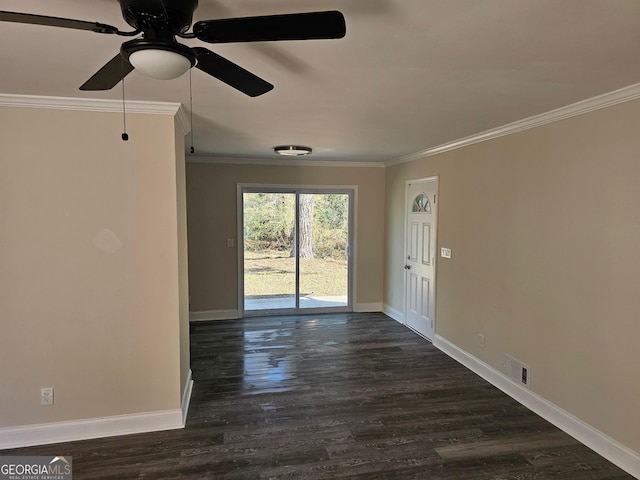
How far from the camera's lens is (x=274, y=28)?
1.20 m

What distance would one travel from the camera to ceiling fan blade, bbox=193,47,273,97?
4.58 ft

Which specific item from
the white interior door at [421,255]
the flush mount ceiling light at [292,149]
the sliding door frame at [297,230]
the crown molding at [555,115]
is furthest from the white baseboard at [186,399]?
the crown molding at [555,115]

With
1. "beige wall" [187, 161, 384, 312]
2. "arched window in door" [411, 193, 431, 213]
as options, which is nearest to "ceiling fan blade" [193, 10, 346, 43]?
"arched window in door" [411, 193, 431, 213]

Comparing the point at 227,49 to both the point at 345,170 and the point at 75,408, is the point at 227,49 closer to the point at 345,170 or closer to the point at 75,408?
A: the point at 75,408

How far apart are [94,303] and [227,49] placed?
2.00 m

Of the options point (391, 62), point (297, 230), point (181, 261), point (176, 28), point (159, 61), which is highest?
point (391, 62)

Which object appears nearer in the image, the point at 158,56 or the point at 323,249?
the point at 158,56

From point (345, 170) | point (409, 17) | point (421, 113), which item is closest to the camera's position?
point (409, 17)

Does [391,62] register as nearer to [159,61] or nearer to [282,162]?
[159,61]

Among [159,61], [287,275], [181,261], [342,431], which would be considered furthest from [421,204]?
[159,61]

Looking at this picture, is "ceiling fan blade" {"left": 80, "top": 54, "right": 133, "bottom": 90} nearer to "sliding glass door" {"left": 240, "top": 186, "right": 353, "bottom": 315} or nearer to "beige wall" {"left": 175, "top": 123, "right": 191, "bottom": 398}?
"beige wall" {"left": 175, "top": 123, "right": 191, "bottom": 398}

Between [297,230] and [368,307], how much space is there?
173 cm

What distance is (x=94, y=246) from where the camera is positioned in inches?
108

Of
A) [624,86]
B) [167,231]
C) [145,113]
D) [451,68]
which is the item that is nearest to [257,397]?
[167,231]
